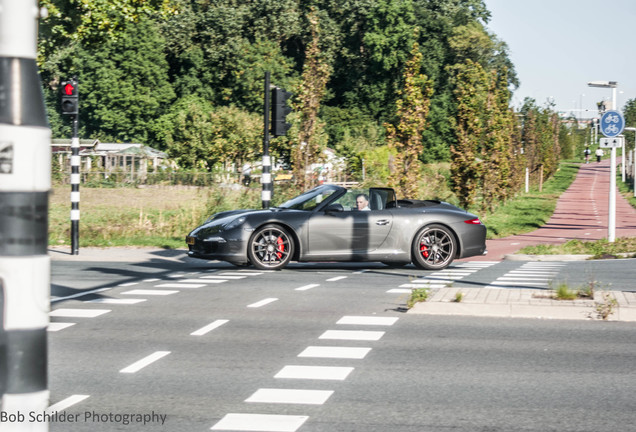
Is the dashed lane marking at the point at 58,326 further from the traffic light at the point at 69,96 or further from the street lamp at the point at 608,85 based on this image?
the street lamp at the point at 608,85

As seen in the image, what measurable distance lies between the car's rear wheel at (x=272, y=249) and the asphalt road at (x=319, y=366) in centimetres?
282

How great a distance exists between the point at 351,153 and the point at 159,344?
3431 centimetres

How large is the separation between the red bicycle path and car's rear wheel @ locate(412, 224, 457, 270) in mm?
4576

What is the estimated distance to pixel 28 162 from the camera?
2439 millimetres

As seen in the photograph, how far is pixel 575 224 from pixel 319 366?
29.4 m

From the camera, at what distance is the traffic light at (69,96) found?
57.0 feet

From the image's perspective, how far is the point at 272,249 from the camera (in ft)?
47.0

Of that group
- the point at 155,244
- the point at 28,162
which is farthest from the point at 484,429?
the point at 155,244

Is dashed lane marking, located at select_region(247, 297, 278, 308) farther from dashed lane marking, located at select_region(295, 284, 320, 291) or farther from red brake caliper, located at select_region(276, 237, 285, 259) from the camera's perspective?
red brake caliper, located at select_region(276, 237, 285, 259)

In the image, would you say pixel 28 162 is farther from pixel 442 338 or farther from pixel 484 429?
pixel 442 338

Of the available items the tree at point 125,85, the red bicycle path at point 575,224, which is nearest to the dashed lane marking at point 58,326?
the red bicycle path at point 575,224

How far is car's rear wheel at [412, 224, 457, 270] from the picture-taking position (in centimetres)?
1464

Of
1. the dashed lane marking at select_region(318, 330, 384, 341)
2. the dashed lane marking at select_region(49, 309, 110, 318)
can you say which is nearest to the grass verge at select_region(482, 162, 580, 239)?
the dashed lane marking at select_region(49, 309, 110, 318)

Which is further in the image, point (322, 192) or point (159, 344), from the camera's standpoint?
point (322, 192)
